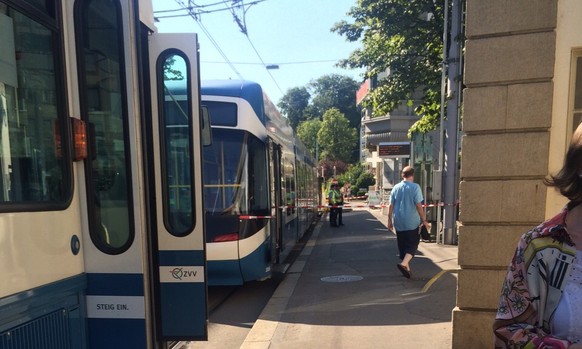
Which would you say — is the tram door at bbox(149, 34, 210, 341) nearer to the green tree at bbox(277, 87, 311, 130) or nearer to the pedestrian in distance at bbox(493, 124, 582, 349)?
the pedestrian in distance at bbox(493, 124, 582, 349)

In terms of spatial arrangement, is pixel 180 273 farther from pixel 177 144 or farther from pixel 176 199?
pixel 177 144

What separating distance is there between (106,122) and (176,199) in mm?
657

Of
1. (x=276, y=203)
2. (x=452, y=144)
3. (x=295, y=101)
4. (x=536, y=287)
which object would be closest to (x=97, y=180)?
(x=536, y=287)

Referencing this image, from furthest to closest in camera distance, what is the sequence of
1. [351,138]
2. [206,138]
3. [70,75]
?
1. [351,138]
2. [206,138]
3. [70,75]

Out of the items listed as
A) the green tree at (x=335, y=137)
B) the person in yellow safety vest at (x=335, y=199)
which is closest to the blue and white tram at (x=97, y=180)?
the person in yellow safety vest at (x=335, y=199)

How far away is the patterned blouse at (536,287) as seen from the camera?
4.81 ft

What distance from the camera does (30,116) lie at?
6.38ft

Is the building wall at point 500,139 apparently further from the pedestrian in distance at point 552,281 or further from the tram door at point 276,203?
the tram door at point 276,203

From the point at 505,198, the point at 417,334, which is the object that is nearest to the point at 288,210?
the point at 417,334

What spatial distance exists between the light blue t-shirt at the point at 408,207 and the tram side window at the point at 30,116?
5273 millimetres

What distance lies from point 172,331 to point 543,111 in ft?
11.2

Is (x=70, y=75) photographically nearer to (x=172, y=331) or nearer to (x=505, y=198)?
(x=172, y=331)

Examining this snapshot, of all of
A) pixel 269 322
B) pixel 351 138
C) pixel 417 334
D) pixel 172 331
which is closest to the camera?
pixel 172 331

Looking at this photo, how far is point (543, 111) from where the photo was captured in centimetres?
345
